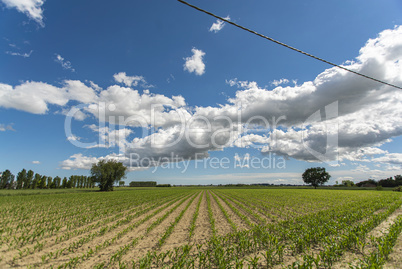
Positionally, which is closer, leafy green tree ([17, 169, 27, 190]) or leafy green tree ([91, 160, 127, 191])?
leafy green tree ([91, 160, 127, 191])

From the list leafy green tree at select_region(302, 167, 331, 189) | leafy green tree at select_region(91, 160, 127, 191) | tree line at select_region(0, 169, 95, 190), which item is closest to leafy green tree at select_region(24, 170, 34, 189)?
tree line at select_region(0, 169, 95, 190)

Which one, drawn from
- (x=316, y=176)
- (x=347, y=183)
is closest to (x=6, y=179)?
(x=316, y=176)

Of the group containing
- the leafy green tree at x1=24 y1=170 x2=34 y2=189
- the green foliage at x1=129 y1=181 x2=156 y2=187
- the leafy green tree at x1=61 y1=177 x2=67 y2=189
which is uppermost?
the leafy green tree at x1=24 y1=170 x2=34 y2=189

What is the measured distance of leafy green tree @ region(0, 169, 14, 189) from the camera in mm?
113706

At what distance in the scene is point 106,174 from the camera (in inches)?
3108

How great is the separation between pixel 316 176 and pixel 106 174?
407 ft

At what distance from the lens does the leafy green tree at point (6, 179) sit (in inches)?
4477

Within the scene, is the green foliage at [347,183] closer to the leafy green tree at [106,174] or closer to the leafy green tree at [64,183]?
the leafy green tree at [106,174]

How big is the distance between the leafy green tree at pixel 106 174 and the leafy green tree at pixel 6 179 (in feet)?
277

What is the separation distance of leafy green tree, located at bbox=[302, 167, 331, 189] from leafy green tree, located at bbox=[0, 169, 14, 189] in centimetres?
A: 19496

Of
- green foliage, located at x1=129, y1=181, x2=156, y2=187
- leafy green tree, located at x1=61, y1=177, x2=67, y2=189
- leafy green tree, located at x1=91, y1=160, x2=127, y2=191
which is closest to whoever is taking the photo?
leafy green tree, located at x1=91, y1=160, x2=127, y2=191

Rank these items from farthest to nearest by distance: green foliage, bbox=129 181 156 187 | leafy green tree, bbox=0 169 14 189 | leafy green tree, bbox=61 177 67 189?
green foliage, bbox=129 181 156 187 < leafy green tree, bbox=61 177 67 189 < leafy green tree, bbox=0 169 14 189

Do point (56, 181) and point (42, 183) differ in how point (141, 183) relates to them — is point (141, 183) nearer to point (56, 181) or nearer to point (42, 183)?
point (56, 181)

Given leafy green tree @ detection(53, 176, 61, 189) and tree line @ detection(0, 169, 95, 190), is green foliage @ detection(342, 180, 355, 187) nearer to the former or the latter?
tree line @ detection(0, 169, 95, 190)
